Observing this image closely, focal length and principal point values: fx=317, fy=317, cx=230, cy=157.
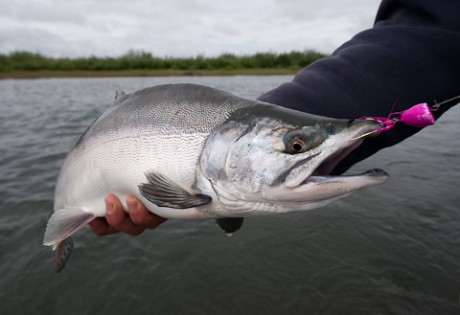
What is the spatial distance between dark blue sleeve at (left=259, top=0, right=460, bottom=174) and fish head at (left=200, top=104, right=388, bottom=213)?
480mm

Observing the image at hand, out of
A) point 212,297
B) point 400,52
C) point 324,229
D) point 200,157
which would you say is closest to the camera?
point 200,157

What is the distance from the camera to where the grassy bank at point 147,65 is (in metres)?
34.2

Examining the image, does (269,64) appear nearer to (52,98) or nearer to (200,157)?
(52,98)

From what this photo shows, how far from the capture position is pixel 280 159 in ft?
4.96

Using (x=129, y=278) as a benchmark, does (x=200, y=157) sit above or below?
above

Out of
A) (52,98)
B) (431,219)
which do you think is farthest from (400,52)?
(52,98)

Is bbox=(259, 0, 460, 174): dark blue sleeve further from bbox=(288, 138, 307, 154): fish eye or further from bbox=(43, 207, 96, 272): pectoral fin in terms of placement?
bbox=(43, 207, 96, 272): pectoral fin

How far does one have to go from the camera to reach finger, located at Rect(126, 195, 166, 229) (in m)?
2.13

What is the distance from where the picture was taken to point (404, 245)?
3996 millimetres

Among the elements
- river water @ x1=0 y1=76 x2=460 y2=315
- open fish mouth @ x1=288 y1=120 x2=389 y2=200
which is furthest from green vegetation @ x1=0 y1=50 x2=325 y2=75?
open fish mouth @ x1=288 y1=120 x2=389 y2=200

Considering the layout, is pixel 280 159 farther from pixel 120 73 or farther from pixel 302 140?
pixel 120 73

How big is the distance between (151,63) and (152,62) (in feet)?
0.58

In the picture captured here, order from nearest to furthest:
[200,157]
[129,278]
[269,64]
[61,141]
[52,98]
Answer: [200,157] → [129,278] → [61,141] → [52,98] → [269,64]

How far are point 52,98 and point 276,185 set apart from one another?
19.6 metres
